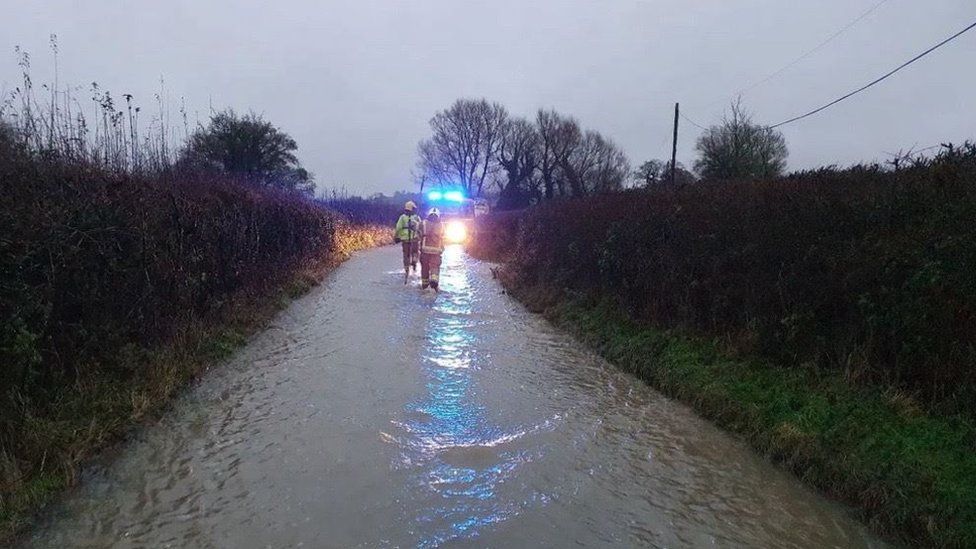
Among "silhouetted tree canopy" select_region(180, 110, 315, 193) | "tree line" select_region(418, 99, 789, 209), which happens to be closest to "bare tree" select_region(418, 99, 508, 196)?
"tree line" select_region(418, 99, 789, 209)

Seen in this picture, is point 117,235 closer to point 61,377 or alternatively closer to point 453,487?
point 61,377

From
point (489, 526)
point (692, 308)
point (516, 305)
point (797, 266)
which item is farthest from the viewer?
point (516, 305)

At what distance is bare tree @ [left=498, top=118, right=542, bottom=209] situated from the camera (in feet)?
219

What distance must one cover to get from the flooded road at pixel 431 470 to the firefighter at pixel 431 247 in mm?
5983

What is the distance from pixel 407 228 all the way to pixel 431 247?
183cm

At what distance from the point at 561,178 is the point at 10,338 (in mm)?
62108

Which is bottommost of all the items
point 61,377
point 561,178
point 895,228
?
point 61,377

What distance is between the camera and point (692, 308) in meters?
8.44

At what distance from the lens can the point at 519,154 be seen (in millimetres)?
67812

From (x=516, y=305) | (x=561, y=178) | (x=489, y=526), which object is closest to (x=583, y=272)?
(x=516, y=305)

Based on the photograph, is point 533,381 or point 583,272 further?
point 583,272

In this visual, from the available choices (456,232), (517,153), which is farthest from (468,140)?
(456,232)

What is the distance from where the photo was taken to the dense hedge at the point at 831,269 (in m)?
5.30

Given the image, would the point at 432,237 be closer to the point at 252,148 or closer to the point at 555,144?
the point at 252,148
